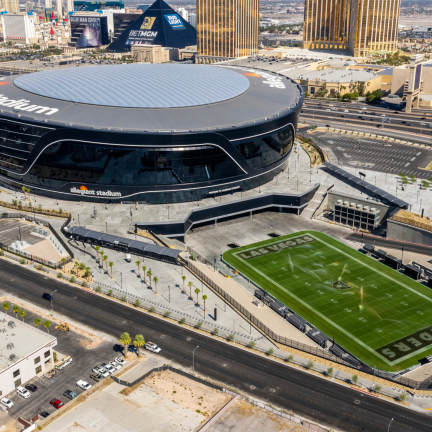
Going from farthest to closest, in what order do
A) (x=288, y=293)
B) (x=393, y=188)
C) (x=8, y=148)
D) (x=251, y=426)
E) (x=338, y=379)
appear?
(x=393, y=188), (x=8, y=148), (x=288, y=293), (x=338, y=379), (x=251, y=426)

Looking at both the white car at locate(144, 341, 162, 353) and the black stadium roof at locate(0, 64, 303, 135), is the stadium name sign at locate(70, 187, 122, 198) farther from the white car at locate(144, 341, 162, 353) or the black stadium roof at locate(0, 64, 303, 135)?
the white car at locate(144, 341, 162, 353)

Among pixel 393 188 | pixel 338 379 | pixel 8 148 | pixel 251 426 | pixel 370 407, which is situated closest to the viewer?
pixel 251 426

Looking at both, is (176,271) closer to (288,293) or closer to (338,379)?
(288,293)

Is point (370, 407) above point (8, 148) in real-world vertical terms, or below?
below

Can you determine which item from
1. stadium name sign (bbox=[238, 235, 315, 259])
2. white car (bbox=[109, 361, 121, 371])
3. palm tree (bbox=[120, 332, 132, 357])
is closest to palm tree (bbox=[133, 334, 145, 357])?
palm tree (bbox=[120, 332, 132, 357])

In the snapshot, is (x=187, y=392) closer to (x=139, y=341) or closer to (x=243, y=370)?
(x=243, y=370)

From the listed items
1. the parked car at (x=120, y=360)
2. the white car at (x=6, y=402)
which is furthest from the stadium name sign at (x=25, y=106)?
the white car at (x=6, y=402)

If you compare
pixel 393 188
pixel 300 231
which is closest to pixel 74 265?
pixel 300 231
